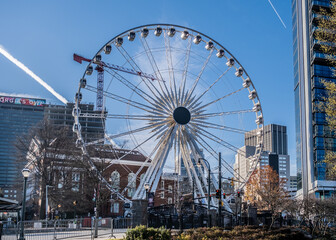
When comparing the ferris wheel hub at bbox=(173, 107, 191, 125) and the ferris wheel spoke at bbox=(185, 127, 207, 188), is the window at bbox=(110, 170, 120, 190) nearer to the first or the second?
the ferris wheel spoke at bbox=(185, 127, 207, 188)

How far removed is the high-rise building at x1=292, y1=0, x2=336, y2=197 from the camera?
9288cm

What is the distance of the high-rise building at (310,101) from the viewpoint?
92.9m

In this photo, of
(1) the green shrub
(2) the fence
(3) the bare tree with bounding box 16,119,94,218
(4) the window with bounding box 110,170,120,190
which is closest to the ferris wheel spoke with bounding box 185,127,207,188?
(3) the bare tree with bounding box 16,119,94,218

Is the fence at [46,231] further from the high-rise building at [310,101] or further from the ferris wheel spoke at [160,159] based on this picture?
the high-rise building at [310,101]

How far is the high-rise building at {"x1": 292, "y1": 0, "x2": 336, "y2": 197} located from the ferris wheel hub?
51.4 m

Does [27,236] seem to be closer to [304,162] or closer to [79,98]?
[79,98]

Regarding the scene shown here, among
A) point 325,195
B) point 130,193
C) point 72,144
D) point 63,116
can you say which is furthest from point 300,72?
point 63,116

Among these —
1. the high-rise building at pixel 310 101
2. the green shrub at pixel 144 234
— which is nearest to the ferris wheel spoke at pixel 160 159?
the green shrub at pixel 144 234

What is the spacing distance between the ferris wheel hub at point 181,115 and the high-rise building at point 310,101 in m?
51.4

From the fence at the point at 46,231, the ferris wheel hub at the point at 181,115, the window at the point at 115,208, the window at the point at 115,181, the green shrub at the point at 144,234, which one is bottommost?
the window at the point at 115,208

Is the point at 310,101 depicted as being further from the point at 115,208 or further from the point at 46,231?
the point at 46,231

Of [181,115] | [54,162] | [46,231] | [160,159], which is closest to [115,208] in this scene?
[54,162]

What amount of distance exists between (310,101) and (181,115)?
56389 millimetres

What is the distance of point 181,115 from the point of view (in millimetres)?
47156
